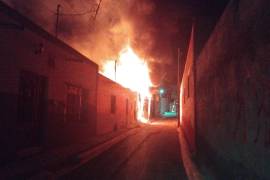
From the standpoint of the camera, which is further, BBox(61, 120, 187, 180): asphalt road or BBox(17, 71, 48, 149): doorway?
BBox(17, 71, 48, 149): doorway

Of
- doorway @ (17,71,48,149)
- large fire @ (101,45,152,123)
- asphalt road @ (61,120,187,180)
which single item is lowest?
asphalt road @ (61,120,187,180)

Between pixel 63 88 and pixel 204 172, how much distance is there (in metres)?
7.15

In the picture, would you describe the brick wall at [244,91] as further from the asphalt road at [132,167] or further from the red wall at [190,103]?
the red wall at [190,103]

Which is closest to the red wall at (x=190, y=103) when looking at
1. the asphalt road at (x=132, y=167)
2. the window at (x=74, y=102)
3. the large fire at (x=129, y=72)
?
the asphalt road at (x=132, y=167)

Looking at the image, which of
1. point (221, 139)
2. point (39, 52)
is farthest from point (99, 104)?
point (221, 139)

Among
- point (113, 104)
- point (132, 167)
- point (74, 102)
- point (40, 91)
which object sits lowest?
point (132, 167)

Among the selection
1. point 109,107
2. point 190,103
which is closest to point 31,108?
point 190,103

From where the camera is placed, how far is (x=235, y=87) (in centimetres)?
423

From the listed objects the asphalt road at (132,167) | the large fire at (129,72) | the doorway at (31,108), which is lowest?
the asphalt road at (132,167)

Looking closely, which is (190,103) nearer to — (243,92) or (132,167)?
(132,167)

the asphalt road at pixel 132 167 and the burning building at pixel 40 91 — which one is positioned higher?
the burning building at pixel 40 91

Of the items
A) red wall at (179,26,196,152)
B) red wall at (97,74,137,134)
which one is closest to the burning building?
red wall at (97,74,137,134)

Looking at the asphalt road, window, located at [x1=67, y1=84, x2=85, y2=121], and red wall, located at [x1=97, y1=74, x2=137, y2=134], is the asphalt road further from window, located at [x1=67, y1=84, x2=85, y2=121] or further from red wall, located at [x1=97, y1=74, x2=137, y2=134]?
red wall, located at [x1=97, y1=74, x2=137, y2=134]

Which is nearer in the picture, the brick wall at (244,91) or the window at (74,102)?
the brick wall at (244,91)
